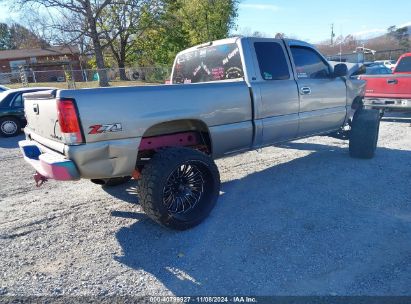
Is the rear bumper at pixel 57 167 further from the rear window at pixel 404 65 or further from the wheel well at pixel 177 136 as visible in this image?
the rear window at pixel 404 65

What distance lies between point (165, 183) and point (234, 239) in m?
0.91

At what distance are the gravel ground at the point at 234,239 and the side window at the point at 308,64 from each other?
1.52m

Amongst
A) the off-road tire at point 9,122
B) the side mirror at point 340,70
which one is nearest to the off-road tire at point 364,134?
the side mirror at point 340,70

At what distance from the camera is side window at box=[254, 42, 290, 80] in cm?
473

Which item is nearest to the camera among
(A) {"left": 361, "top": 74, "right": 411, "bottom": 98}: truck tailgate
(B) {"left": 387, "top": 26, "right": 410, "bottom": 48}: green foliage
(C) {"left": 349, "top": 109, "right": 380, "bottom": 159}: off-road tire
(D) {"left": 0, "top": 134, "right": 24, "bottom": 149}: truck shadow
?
(C) {"left": 349, "top": 109, "right": 380, "bottom": 159}: off-road tire

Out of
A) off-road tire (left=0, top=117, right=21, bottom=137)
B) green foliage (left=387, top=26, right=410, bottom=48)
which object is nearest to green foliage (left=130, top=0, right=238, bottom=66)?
off-road tire (left=0, top=117, right=21, bottom=137)

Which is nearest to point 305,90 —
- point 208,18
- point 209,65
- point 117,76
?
point 209,65

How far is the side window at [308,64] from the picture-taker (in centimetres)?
528

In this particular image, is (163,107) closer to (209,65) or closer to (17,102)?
(209,65)

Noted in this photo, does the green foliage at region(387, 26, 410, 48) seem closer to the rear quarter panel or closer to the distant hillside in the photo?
the distant hillside

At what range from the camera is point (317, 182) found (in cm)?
507

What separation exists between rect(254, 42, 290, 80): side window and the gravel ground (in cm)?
155

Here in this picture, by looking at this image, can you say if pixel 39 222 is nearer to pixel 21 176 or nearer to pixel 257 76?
pixel 21 176

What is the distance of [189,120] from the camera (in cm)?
399
